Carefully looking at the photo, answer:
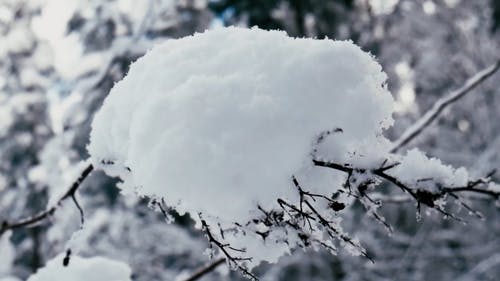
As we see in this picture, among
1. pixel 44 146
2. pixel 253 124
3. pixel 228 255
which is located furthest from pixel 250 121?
pixel 44 146

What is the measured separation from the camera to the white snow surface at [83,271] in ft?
5.54

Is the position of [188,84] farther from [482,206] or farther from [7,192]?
[482,206]

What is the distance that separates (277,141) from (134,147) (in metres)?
0.32

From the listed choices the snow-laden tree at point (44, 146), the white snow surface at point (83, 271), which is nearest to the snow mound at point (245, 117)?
the white snow surface at point (83, 271)

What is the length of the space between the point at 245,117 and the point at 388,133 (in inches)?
314

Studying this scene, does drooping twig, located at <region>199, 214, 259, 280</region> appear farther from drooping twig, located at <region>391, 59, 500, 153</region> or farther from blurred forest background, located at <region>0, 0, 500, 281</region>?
blurred forest background, located at <region>0, 0, 500, 281</region>

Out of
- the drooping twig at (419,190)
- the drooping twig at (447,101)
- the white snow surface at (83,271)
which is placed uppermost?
the drooping twig at (447,101)

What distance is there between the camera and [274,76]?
1104 millimetres

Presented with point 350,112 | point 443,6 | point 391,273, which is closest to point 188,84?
point 350,112

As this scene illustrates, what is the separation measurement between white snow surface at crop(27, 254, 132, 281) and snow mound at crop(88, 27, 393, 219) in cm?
69

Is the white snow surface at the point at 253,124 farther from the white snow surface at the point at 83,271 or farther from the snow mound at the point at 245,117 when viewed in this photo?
the white snow surface at the point at 83,271

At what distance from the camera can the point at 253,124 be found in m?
1.03

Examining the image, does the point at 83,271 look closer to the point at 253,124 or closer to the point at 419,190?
the point at 253,124

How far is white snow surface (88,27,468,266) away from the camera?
1.01 meters
